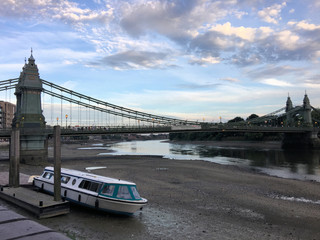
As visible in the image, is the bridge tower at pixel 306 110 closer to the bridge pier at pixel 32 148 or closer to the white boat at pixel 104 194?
the bridge pier at pixel 32 148

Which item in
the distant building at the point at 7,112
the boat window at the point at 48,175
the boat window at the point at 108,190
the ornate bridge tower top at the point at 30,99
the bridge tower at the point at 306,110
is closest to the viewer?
the boat window at the point at 108,190

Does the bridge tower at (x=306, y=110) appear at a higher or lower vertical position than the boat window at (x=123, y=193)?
higher

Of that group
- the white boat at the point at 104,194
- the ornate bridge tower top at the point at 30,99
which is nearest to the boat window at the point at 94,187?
the white boat at the point at 104,194

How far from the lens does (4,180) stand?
74.7 feet

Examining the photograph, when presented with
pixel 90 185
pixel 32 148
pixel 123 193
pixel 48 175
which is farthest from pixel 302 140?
pixel 90 185

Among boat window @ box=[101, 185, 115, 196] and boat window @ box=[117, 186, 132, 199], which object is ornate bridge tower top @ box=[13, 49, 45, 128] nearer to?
boat window @ box=[101, 185, 115, 196]

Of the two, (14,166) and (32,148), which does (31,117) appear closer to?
(32,148)

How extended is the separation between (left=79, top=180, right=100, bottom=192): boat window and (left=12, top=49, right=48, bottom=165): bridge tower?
1192 inches

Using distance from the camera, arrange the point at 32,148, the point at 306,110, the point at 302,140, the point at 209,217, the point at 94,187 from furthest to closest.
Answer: the point at 306,110
the point at 302,140
the point at 32,148
the point at 94,187
the point at 209,217

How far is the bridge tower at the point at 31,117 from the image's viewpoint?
4256 centimetres

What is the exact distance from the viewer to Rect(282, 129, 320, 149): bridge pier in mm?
86131

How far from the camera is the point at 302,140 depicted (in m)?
91.6

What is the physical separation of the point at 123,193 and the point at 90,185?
103 inches

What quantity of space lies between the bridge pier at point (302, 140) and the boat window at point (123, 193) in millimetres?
87369
